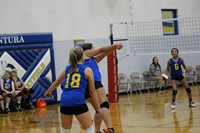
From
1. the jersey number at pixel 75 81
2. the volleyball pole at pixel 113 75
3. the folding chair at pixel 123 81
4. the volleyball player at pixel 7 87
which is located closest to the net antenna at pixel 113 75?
the volleyball pole at pixel 113 75

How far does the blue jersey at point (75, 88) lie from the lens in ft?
17.2

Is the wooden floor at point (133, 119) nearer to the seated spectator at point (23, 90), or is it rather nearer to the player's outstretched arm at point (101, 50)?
the seated spectator at point (23, 90)

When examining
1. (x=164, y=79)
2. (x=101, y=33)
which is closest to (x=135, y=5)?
(x=101, y=33)

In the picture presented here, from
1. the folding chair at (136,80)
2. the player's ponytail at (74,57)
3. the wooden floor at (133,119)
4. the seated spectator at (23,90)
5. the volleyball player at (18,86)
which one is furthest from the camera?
the folding chair at (136,80)

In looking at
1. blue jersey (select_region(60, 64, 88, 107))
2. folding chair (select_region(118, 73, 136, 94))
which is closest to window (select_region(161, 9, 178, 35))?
folding chair (select_region(118, 73, 136, 94))

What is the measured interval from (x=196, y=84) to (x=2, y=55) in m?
10.2

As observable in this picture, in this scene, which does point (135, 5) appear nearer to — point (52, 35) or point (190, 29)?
point (190, 29)

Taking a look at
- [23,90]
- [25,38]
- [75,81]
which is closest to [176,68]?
[23,90]

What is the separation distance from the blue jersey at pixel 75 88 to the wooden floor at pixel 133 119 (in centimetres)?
316

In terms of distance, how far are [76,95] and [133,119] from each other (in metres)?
4.99

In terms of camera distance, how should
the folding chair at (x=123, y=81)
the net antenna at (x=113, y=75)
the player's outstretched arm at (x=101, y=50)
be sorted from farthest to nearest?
the folding chair at (x=123, y=81), the net antenna at (x=113, y=75), the player's outstretched arm at (x=101, y=50)

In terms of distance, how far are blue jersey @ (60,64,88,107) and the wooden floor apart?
3156 millimetres

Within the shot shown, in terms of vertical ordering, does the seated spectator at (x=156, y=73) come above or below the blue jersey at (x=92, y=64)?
below

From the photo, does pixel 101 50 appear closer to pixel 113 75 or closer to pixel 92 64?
pixel 92 64
